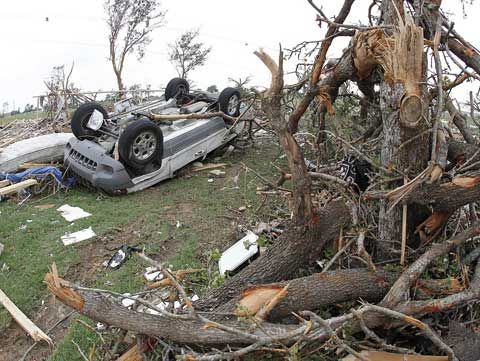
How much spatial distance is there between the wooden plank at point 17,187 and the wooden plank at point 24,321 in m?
2.90

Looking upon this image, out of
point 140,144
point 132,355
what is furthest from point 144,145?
point 132,355

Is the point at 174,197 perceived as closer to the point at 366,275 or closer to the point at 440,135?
the point at 366,275

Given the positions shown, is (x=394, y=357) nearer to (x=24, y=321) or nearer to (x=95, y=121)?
(x=24, y=321)

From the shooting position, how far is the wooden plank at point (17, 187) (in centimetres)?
704

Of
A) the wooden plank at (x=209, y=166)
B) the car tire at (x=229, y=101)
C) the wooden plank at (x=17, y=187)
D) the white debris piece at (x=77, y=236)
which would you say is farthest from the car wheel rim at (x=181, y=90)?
the white debris piece at (x=77, y=236)

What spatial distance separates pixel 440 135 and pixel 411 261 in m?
1.03

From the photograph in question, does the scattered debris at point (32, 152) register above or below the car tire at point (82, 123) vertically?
below

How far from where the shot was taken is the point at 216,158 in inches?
348

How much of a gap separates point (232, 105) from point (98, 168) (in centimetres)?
275

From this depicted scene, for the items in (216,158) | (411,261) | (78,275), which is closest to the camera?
(411,261)

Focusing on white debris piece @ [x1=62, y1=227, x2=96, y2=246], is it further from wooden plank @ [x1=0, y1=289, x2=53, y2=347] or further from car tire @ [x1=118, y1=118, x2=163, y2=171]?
car tire @ [x1=118, y1=118, x2=163, y2=171]

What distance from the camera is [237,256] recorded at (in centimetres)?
442

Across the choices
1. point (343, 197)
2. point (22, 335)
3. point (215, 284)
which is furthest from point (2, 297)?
point (343, 197)

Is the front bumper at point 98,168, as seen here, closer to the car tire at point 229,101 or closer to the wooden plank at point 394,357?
the car tire at point 229,101
